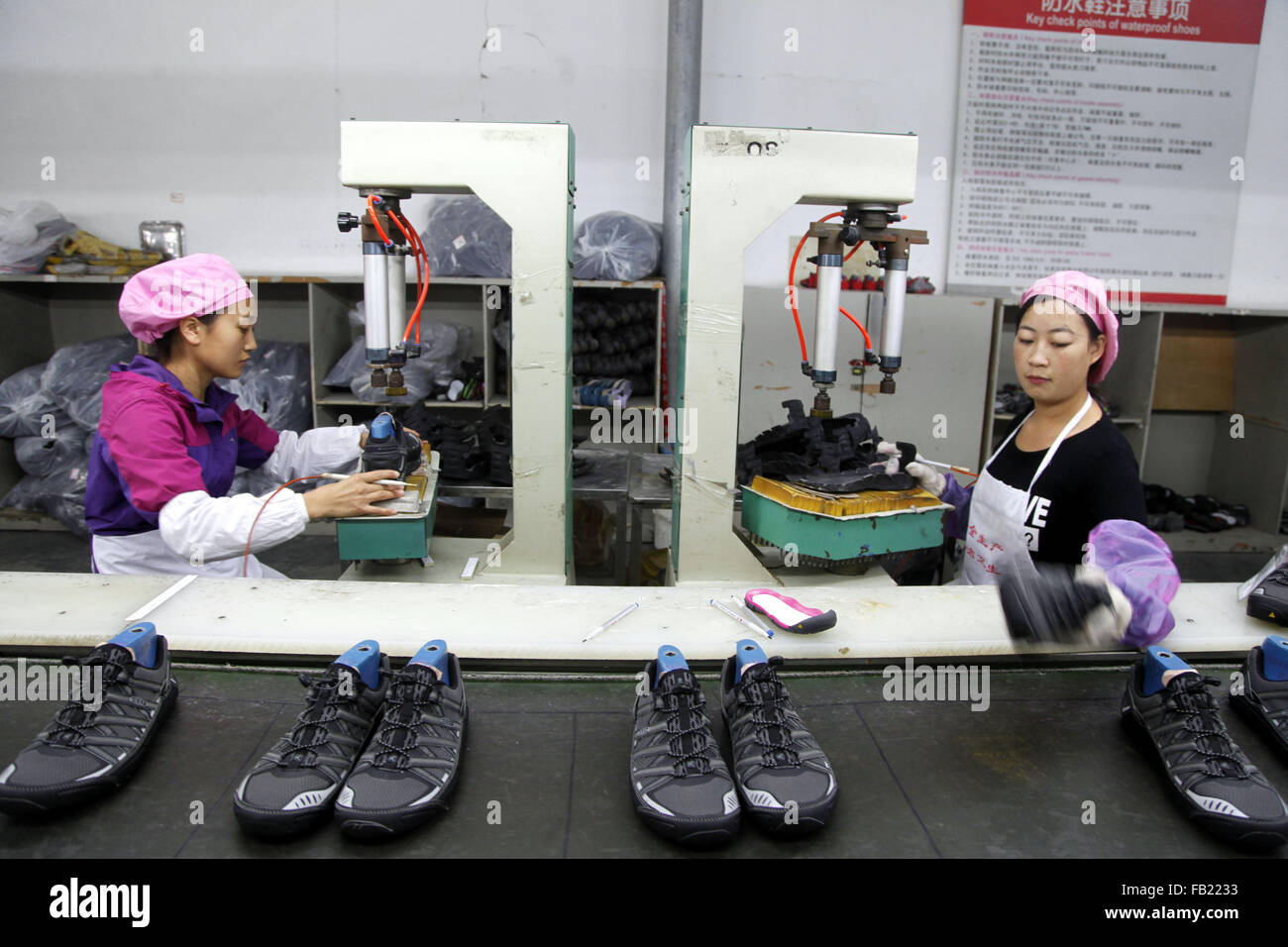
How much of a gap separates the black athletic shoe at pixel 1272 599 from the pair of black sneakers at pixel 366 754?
4.27 feet

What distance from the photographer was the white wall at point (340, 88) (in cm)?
388

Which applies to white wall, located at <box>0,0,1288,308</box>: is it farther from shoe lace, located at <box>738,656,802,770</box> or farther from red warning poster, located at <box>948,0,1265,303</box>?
shoe lace, located at <box>738,656,802,770</box>

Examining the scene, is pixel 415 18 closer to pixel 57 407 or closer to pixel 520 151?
pixel 57 407

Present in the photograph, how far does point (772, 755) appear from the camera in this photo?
924 millimetres

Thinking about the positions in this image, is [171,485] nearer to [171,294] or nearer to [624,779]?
[171,294]

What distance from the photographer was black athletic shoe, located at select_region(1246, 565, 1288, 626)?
131cm

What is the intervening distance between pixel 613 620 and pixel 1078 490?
97cm

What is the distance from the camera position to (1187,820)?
0.91 meters

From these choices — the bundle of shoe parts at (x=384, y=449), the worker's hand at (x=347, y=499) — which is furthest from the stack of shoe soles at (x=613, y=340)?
the worker's hand at (x=347, y=499)

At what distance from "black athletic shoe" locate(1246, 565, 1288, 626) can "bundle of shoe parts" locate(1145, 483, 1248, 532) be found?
315 cm
